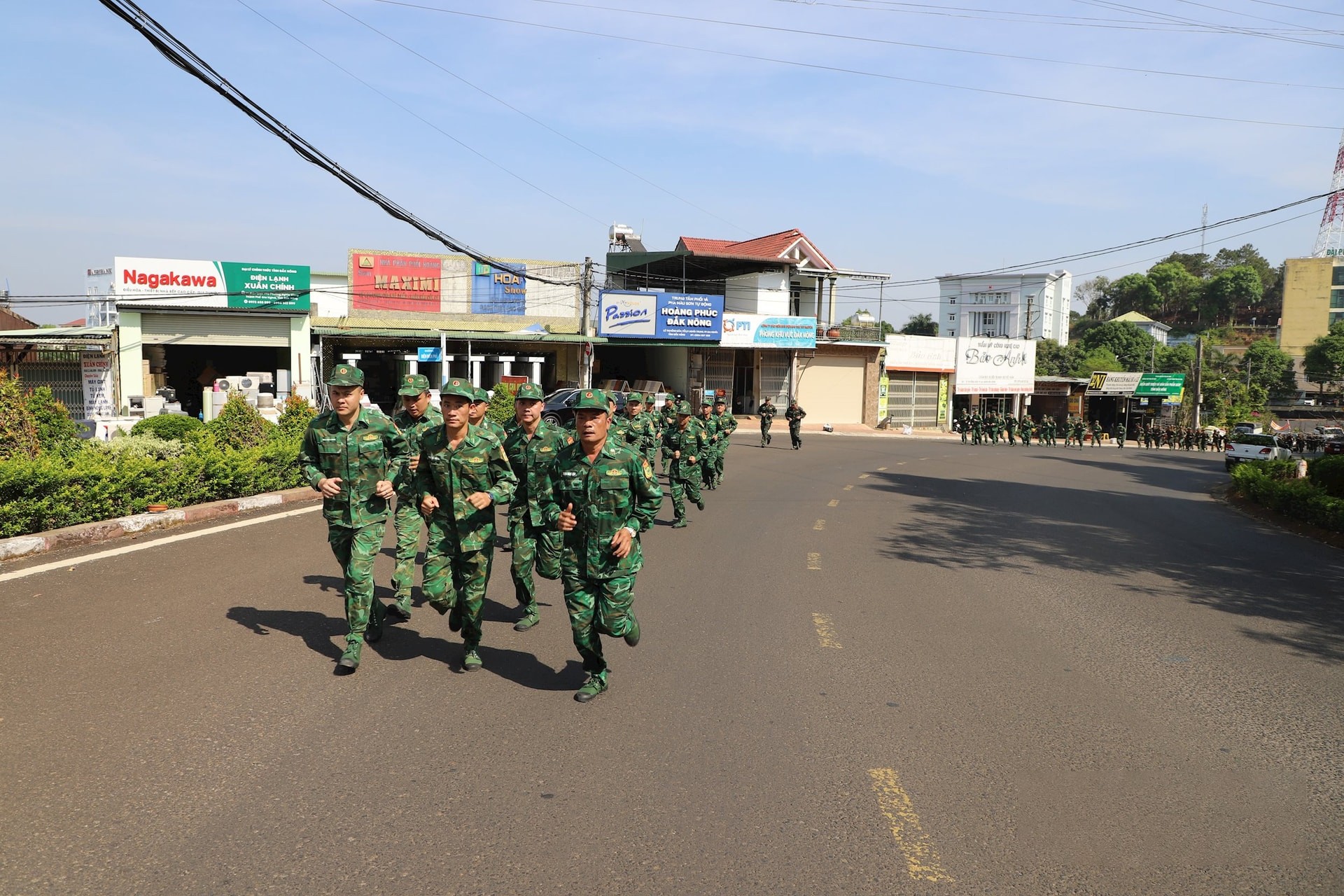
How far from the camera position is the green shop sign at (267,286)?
100 ft

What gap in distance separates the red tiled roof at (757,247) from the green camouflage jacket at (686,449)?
29.0 metres

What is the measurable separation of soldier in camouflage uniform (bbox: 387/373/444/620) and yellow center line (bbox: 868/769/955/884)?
368 cm

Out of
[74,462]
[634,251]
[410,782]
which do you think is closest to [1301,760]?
[410,782]

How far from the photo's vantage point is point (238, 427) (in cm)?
1471

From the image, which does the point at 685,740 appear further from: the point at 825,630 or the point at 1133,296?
the point at 1133,296

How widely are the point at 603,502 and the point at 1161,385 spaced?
6174 centimetres

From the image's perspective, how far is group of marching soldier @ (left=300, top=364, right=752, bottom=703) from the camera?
5387 millimetres

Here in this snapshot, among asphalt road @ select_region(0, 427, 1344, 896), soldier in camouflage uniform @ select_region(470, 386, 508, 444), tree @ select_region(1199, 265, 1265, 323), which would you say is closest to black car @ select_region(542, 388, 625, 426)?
asphalt road @ select_region(0, 427, 1344, 896)

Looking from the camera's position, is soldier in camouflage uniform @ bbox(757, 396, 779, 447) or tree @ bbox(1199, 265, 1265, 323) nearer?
soldier in camouflage uniform @ bbox(757, 396, 779, 447)

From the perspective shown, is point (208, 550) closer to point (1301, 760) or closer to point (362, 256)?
point (1301, 760)

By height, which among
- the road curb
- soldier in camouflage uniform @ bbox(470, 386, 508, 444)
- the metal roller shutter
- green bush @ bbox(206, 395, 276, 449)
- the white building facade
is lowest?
the road curb

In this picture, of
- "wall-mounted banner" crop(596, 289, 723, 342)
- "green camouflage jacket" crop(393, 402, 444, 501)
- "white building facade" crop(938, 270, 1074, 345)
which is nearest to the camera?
"green camouflage jacket" crop(393, 402, 444, 501)

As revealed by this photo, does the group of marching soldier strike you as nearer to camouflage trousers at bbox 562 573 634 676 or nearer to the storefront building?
camouflage trousers at bbox 562 573 634 676

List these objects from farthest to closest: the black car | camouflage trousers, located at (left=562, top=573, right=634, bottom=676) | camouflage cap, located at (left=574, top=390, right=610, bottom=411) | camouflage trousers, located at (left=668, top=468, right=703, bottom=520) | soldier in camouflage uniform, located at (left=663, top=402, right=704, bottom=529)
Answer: the black car → soldier in camouflage uniform, located at (left=663, top=402, right=704, bottom=529) → camouflage trousers, located at (left=668, top=468, right=703, bottom=520) → camouflage cap, located at (left=574, top=390, right=610, bottom=411) → camouflage trousers, located at (left=562, top=573, right=634, bottom=676)
